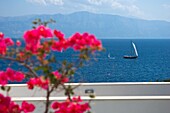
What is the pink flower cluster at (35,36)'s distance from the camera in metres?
2.64

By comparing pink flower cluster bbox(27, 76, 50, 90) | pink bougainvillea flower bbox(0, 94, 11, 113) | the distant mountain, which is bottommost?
pink bougainvillea flower bbox(0, 94, 11, 113)

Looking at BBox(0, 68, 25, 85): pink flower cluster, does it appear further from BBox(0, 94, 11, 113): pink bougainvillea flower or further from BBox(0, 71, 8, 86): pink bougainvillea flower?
BBox(0, 94, 11, 113): pink bougainvillea flower

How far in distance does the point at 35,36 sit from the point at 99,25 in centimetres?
12590

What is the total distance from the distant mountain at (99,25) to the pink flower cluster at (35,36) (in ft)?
324

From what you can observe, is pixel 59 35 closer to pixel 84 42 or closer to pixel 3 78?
pixel 84 42

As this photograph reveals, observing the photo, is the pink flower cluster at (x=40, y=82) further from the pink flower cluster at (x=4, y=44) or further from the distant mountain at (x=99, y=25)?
the distant mountain at (x=99, y=25)

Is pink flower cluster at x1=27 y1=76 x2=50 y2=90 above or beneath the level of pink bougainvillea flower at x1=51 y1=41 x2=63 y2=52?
beneath

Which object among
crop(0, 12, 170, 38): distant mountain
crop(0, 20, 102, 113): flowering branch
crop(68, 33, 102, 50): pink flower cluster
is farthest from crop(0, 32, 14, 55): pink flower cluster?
crop(0, 12, 170, 38): distant mountain

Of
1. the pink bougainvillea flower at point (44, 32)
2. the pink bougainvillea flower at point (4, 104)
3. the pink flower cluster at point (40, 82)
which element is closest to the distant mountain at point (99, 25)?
the pink bougainvillea flower at point (4, 104)

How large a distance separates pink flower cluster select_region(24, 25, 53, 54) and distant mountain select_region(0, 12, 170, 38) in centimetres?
9863

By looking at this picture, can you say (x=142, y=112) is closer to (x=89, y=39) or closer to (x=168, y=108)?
(x=168, y=108)

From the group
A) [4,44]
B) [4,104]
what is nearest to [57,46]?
[4,44]

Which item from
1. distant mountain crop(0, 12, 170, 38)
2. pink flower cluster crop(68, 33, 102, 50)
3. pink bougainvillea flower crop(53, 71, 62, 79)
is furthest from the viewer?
distant mountain crop(0, 12, 170, 38)

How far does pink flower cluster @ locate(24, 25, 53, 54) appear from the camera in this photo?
8.66 feet
